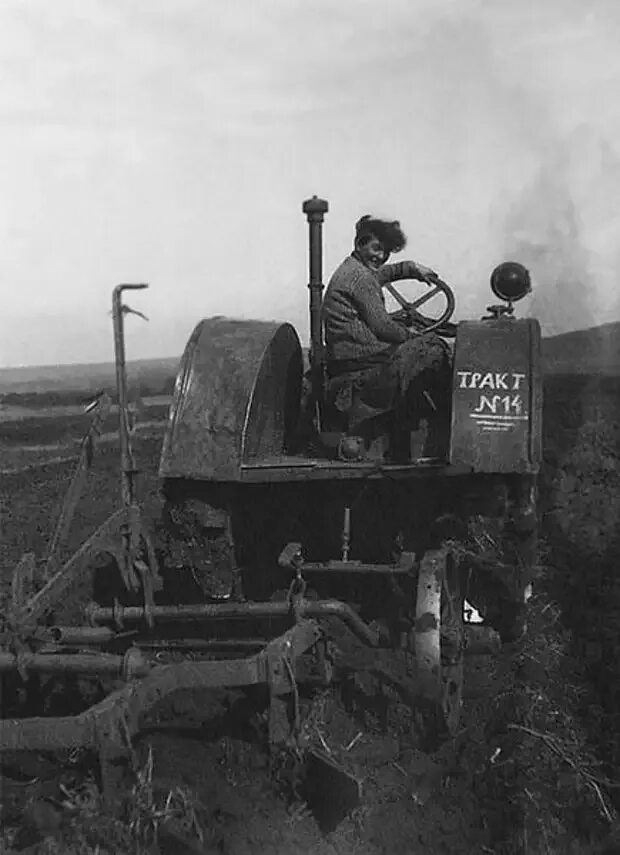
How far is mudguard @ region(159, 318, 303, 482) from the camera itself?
5.16 metres

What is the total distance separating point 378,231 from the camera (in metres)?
5.89

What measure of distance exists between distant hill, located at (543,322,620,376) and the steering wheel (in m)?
9.03

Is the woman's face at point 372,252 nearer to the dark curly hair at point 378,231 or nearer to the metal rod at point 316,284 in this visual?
the dark curly hair at point 378,231

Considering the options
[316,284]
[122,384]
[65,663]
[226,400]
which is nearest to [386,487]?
[226,400]

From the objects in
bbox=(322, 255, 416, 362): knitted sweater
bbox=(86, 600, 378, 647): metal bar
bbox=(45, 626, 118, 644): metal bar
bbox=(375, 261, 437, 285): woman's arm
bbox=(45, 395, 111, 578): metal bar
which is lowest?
bbox=(45, 626, 118, 644): metal bar

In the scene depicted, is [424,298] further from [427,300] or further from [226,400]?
[226,400]

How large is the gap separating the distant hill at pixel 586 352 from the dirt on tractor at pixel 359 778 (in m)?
10.0

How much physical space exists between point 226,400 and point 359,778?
2052mm

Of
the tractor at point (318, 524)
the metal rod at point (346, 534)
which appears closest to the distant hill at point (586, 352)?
the tractor at point (318, 524)

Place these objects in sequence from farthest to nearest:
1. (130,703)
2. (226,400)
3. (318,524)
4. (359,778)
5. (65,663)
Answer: (318,524) → (226,400) → (359,778) → (65,663) → (130,703)

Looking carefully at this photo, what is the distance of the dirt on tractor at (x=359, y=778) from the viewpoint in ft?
12.1

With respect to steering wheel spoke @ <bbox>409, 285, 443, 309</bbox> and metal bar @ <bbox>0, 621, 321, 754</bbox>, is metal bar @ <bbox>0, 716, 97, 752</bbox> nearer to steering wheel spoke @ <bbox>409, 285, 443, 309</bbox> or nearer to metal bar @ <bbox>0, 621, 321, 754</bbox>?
metal bar @ <bbox>0, 621, 321, 754</bbox>

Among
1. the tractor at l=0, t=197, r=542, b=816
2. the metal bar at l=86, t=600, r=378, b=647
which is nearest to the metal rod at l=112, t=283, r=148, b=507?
the tractor at l=0, t=197, r=542, b=816

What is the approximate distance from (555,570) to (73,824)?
12.7 feet
